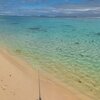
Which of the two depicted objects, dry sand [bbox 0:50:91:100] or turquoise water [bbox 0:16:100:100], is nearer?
dry sand [bbox 0:50:91:100]

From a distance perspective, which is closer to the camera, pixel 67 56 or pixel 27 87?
pixel 27 87

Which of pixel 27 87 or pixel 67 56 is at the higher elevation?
pixel 27 87

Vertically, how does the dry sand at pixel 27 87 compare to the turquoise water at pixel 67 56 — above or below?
above

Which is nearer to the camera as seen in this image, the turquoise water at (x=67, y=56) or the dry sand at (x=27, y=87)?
the dry sand at (x=27, y=87)

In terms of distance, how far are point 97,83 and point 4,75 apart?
2168 millimetres

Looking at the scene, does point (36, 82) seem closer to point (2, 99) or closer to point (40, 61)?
point (2, 99)

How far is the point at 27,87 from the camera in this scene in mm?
6707

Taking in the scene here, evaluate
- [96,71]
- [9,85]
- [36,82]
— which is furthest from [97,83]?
[9,85]

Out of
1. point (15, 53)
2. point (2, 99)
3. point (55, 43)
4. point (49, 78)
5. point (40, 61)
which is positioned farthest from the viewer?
point (55, 43)

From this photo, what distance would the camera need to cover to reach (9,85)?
6.61 m

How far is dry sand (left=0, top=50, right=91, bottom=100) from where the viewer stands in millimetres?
6148

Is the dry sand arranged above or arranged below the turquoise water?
above

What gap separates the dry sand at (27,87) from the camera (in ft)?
20.2

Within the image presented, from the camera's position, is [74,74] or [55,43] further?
[55,43]
